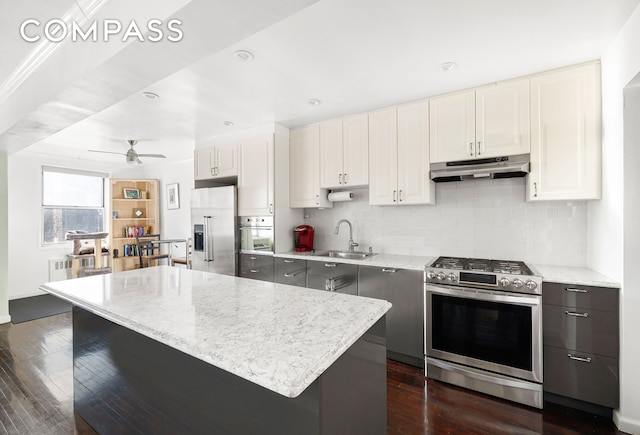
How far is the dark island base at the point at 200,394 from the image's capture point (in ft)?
3.35

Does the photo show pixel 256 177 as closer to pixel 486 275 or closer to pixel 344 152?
pixel 344 152

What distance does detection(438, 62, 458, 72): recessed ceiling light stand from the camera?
88.6 inches

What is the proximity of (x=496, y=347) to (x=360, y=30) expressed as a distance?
98.3 inches

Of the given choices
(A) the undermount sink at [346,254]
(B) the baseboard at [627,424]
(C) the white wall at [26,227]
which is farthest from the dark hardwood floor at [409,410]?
(C) the white wall at [26,227]

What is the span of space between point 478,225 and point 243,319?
8.39ft

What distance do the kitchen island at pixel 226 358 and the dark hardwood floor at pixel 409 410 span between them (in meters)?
0.42

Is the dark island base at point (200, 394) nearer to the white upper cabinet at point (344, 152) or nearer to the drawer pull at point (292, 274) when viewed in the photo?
the drawer pull at point (292, 274)

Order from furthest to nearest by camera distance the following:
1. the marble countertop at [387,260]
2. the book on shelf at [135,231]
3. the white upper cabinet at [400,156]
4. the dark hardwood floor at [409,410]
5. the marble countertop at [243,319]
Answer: the book on shelf at [135,231] < the white upper cabinet at [400,156] < the marble countertop at [387,260] < the dark hardwood floor at [409,410] < the marble countertop at [243,319]

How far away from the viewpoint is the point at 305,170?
12.1 ft

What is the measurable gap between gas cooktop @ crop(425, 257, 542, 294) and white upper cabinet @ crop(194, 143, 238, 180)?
9.17ft

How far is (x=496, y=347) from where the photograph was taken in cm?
228

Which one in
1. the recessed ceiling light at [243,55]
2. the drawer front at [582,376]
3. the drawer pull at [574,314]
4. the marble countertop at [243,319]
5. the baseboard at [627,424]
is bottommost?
the baseboard at [627,424]

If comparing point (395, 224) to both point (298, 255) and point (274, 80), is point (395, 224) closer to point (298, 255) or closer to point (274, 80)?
point (298, 255)

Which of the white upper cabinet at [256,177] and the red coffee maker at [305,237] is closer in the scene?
the white upper cabinet at [256,177]
